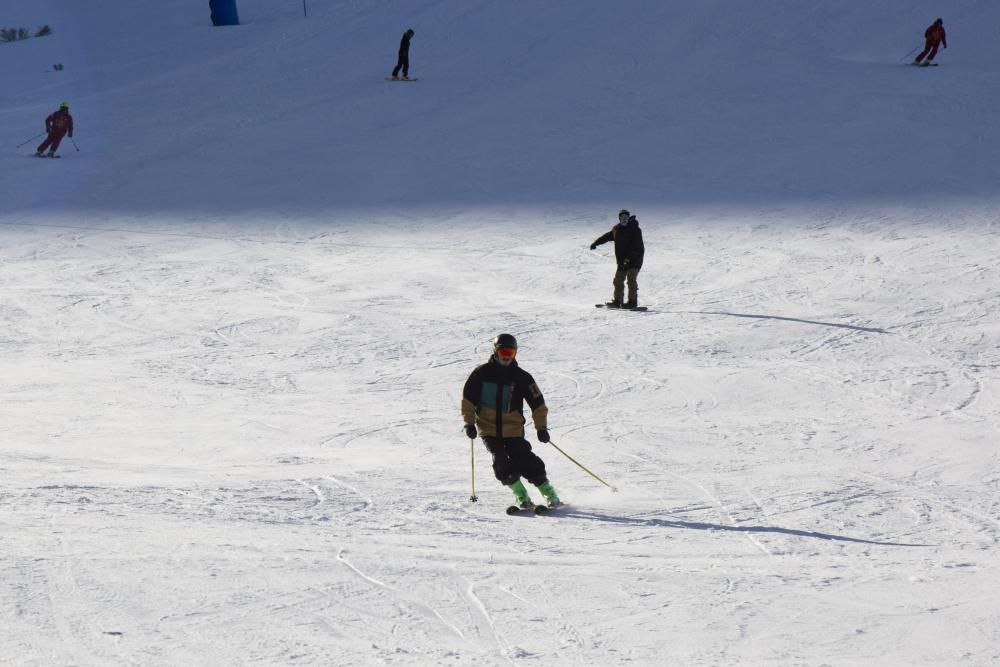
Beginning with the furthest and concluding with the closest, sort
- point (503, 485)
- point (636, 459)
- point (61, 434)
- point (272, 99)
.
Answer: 1. point (272, 99)
2. point (61, 434)
3. point (636, 459)
4. point (503, 485)

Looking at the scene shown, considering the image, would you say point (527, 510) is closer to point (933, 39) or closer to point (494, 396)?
point (494, 396)

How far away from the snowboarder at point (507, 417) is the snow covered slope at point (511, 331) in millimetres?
283

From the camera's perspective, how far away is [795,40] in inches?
1062

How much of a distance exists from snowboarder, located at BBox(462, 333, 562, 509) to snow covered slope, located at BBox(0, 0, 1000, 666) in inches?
11.2

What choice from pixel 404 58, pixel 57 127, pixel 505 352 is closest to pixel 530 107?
pixel 404 58

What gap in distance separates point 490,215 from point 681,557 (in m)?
12.3

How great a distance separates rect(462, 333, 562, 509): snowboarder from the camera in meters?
7.90

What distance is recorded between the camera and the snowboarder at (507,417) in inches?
311

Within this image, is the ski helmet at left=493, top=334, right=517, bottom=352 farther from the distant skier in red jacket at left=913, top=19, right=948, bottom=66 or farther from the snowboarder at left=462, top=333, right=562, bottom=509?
the distant skier in red jacket at left=913, top=19, right=948, bottom=66

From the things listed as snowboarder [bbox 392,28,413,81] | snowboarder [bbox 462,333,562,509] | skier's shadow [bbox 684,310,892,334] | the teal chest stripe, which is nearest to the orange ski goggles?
snowboarder [bbox 462,333,562,509]

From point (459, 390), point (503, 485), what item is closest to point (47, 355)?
point (459, 390)

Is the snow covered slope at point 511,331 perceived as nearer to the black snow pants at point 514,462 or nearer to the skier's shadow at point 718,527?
the skier's shadow at point 718,527

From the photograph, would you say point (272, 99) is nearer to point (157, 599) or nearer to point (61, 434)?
point (61, 434)

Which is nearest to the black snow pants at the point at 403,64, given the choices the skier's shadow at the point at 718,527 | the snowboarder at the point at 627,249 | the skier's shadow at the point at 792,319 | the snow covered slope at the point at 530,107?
the snow covered slope at the point at 530,107
